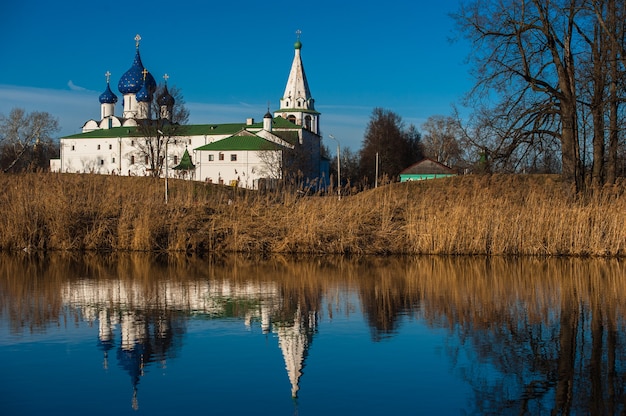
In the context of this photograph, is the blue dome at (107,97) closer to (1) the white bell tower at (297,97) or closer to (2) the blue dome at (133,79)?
(2) the blue dome at (133,79)

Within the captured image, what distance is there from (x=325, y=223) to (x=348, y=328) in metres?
10.9

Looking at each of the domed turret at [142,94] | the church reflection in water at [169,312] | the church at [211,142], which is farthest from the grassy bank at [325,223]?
the domed turret at [142,94]

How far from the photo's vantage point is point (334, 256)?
20.0 m

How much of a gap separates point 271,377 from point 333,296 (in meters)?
5.20

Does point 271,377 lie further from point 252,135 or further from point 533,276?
point 252,135

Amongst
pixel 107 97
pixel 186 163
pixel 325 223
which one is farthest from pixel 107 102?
pixel 325 223

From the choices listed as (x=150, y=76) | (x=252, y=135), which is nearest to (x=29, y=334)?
(x=252, y=135)

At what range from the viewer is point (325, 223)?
20.5 m

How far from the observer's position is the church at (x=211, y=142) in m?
80.0

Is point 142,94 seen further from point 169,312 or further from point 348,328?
point 348,328

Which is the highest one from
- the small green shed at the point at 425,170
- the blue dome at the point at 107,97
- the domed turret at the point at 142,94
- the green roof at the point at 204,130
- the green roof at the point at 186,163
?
the blue dome at the point at 107,97

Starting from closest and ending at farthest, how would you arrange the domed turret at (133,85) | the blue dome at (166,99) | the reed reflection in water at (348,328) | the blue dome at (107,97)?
1. the reed reflection in water at (348,328)
2. the blue dome at (166,99)
3. the domed turret at (133,85)
4. the blue dome at (107,97)

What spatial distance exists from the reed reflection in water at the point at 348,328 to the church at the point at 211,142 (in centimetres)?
5759

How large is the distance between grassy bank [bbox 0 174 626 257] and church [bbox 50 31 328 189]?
50.5 metres
